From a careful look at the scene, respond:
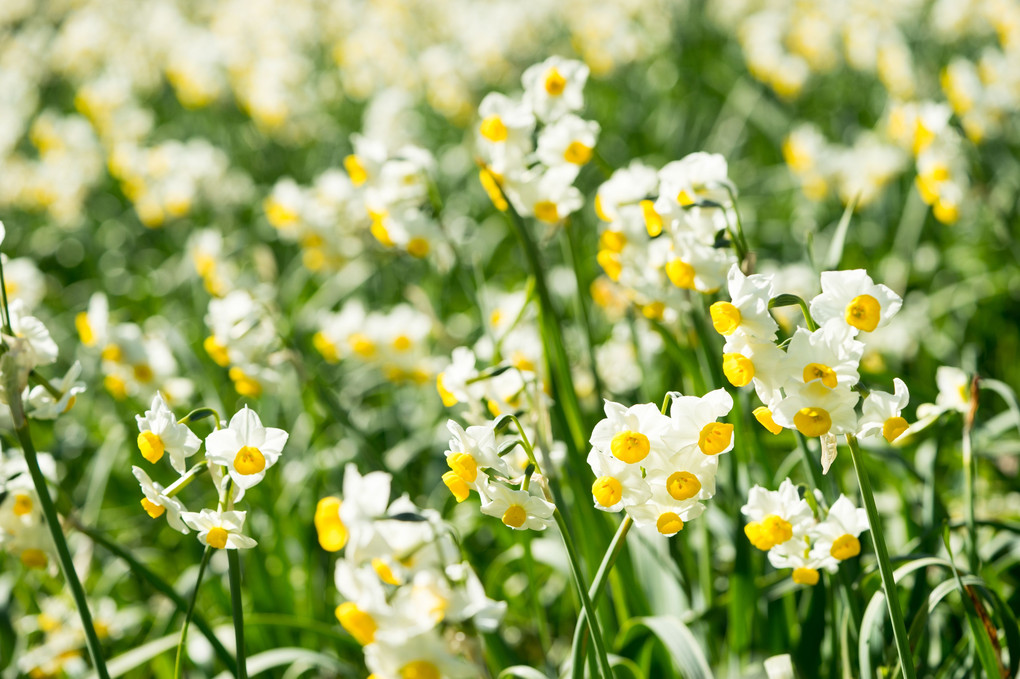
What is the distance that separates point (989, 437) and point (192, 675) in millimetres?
2399

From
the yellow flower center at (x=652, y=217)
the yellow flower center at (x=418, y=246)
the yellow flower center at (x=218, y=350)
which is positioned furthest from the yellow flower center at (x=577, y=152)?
the yellow flower center at (x=218, y=350)

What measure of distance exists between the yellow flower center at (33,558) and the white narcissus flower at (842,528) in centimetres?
153

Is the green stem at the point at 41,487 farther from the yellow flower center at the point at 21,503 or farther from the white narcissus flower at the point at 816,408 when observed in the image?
the white narcissus flower at the point at 816,408

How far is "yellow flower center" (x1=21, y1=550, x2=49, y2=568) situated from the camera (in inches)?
66.4

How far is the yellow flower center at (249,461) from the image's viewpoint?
1188 mm

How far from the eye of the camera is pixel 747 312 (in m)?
1.06

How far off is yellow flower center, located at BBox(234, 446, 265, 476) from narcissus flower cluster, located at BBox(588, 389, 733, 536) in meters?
0.48

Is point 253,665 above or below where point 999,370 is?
above

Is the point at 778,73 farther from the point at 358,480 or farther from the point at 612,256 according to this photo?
the point at 358,480

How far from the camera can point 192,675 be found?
2.43 meters

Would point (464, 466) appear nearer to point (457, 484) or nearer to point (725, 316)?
point (457, 484)

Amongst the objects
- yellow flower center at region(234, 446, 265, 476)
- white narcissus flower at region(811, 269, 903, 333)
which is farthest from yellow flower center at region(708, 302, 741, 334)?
yellow flower center at region(234, 446, 265, 476)

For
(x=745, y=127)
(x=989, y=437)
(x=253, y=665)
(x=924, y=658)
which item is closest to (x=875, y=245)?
(x=745, y=127)

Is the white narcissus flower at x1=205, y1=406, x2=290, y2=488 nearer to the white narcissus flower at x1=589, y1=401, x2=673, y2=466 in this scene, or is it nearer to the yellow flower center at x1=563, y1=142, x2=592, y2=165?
the white narcissus flower at x1=589, y1=401, x2=673, y2=466
